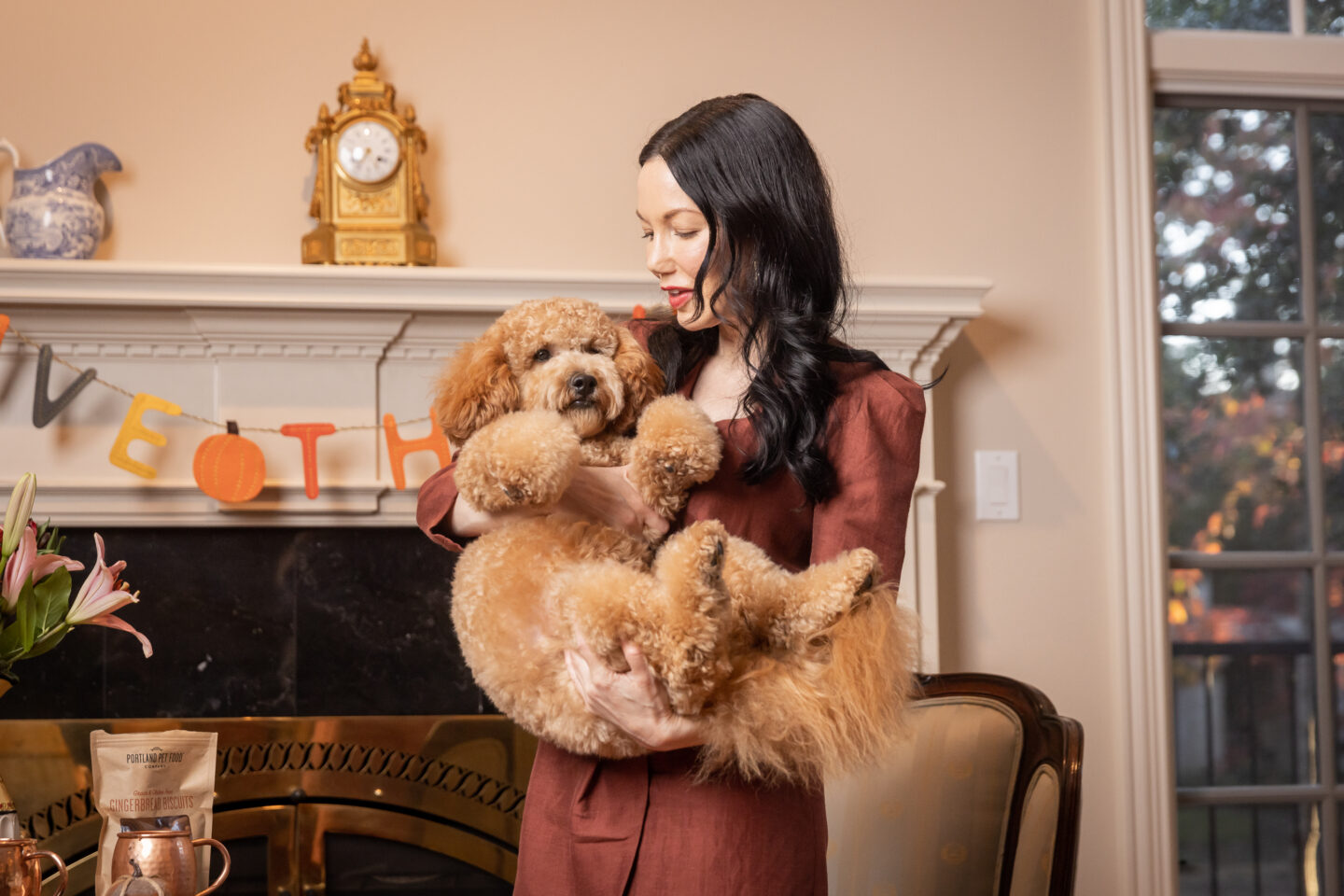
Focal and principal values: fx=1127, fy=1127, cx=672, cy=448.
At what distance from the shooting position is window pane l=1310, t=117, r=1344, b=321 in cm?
288

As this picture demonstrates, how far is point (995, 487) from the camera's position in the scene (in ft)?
8.90

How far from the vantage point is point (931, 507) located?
2596mm

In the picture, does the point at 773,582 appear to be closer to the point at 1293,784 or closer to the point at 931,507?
the point at 931,507

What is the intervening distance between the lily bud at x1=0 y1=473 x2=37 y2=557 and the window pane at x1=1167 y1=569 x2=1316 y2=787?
2.48m

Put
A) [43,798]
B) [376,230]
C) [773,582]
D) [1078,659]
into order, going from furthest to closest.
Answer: [1078,659] < [376,230] < [43,798] < [773,582]

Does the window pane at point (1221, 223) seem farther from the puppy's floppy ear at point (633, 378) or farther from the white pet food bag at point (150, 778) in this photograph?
the white pet food bag at point (150, 778)

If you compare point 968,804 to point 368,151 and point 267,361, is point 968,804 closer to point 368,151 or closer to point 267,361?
point 267,361

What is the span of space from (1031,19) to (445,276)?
62.0 inches

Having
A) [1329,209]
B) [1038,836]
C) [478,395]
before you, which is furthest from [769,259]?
[1329,209]

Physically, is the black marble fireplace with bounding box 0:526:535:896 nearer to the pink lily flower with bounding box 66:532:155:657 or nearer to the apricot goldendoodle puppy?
the pink lily flower with bounding box 66:532:155:657

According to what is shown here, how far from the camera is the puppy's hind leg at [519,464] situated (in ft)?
3.28

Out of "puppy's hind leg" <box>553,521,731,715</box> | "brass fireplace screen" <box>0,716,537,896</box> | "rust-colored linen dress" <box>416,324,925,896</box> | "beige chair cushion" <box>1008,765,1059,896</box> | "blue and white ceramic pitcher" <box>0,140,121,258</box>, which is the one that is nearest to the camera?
"puppy's hind leg" <box>553,521,731,715</box>

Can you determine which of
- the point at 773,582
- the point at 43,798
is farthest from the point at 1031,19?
the point at 43,798

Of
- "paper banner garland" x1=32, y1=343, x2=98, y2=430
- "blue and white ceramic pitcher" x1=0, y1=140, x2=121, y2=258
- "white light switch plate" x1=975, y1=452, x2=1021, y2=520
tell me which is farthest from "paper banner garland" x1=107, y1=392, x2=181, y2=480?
"white light switch plate" x1=975, y1=452, x2=1021, y2=520
